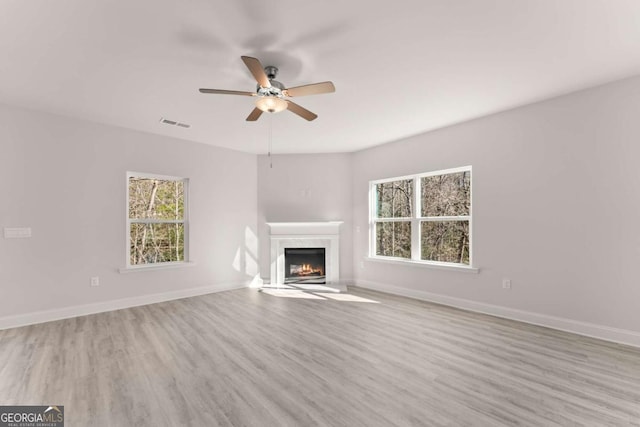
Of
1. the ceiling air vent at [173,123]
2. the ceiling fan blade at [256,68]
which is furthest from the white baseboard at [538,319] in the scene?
the ceiling air vent at [173,123]

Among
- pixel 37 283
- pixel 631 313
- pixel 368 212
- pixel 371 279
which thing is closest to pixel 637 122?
pixel 631 313

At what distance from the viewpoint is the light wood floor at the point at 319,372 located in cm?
189

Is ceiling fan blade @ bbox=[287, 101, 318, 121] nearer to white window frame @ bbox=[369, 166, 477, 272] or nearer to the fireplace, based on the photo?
white window frame @ bbox=[369, 166, 477, 272]

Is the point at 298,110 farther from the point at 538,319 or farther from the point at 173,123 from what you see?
the point at 538,319

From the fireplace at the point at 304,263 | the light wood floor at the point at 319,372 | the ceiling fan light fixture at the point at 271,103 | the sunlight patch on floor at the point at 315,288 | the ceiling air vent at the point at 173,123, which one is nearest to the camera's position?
the light wood floor at the point at 319,372

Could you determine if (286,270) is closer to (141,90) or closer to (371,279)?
(371,279)

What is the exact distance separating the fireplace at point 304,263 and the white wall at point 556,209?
2198mm

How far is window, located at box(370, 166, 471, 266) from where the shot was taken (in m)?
4.45

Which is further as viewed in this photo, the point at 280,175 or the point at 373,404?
the point at 280,175

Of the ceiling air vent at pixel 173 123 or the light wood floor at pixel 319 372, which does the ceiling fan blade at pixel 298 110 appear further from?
the light wood floor at pixel 319 372

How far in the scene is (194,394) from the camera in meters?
2.11

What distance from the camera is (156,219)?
486 cm

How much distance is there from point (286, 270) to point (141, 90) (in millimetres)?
3959

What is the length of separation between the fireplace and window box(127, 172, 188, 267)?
1.92 metres
